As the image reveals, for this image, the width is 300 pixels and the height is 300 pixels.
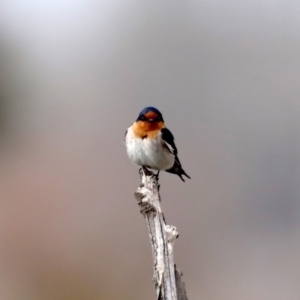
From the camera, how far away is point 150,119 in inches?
50.1

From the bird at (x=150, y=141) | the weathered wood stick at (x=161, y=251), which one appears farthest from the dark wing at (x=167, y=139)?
the weathered wood stick at (x=161, y=251)

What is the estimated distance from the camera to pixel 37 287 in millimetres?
2061

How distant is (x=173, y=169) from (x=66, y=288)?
1.00 meters

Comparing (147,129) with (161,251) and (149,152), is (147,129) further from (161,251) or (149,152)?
(161,251)

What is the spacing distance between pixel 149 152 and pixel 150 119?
0.11 metres

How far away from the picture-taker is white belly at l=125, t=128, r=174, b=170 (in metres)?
1.27

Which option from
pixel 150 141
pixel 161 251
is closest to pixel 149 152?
pixel 150 141

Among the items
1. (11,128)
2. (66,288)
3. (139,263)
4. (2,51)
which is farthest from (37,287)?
(2,51)

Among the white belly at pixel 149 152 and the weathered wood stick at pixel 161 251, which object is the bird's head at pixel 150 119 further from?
the weathered wood stick at pixel 161 251

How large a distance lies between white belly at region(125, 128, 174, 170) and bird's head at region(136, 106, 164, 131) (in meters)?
0.03

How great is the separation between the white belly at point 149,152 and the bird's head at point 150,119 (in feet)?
0.11

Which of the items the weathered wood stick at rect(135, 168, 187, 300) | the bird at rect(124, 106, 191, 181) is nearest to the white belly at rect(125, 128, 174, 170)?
the bird at rect(124, 106, 191, 181)

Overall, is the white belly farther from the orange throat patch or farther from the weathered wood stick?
the weathered wood stick

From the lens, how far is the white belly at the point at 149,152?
1.27 meters
